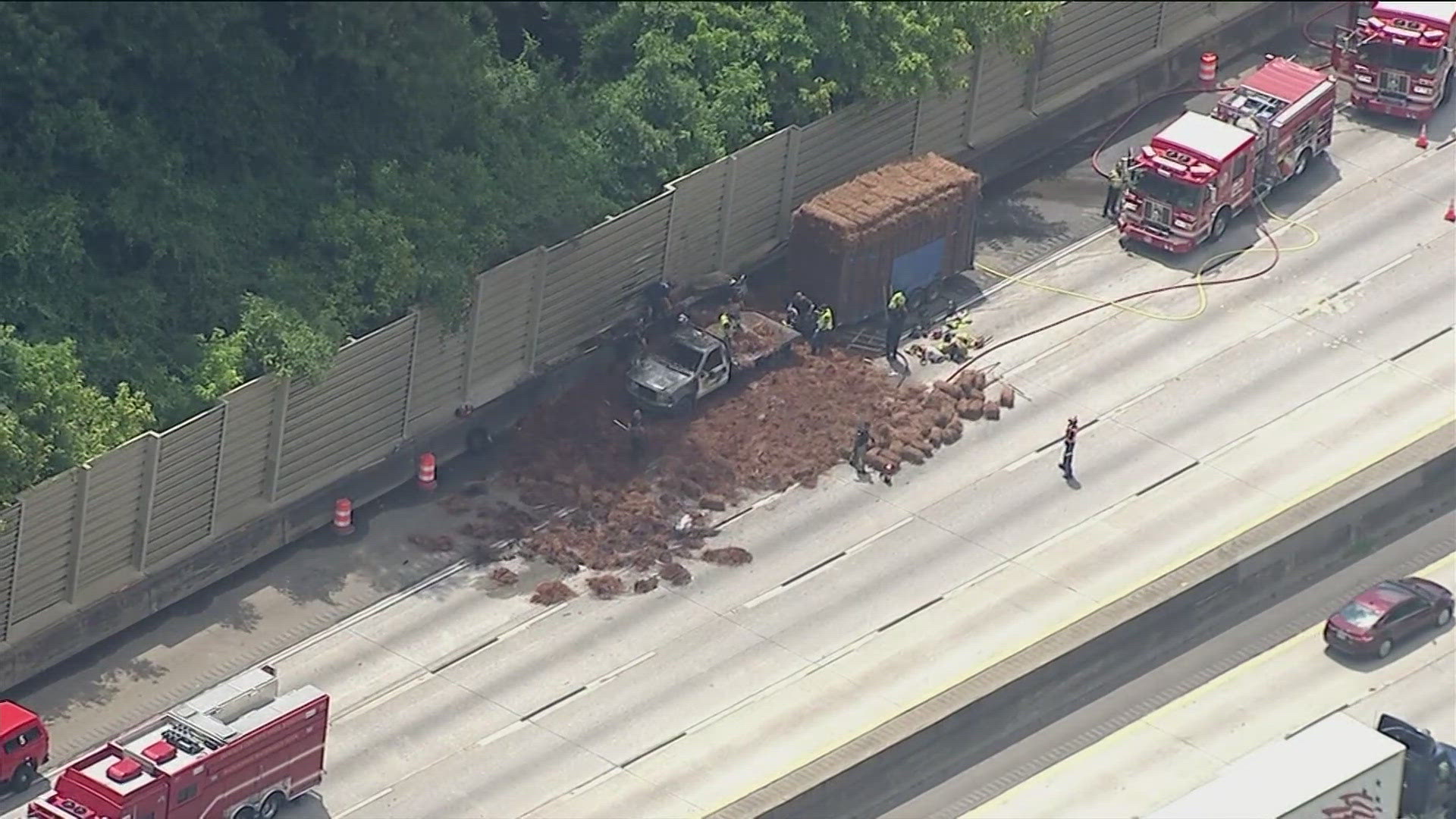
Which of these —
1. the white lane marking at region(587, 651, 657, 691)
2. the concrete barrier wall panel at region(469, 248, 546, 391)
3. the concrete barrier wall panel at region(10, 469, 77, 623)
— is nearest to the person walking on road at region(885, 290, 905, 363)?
the concrete barrier wall panel at region(469, 248, 546, 391)

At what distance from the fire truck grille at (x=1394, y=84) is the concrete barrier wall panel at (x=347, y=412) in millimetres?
28660

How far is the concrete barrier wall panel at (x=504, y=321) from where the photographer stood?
263 feet

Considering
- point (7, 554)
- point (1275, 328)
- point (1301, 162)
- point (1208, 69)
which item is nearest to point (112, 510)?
point (7, 554)

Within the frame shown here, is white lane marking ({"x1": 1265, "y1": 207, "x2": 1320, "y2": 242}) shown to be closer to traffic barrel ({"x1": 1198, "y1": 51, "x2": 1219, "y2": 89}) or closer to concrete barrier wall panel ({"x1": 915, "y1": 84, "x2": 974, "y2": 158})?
traffic barrel ({"x1": 1198, "y1": 51, "x2": 1219, "y2": 89})

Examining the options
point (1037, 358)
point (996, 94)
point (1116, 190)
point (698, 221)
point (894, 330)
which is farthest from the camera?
point (996, 94)

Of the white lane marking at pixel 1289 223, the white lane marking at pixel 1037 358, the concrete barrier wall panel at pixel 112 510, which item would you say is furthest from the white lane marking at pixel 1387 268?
the concrete barrier wall panel at pixel 112 510

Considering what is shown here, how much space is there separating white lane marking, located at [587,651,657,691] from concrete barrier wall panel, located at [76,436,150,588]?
980cm

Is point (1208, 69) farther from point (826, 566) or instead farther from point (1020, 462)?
point (826, 566)

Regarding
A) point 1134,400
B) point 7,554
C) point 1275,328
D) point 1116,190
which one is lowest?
point 1134,400

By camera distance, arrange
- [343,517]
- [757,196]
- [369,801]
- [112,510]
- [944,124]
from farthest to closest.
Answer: [944,124], [757,196], [343,517], [112,510], [369,801]

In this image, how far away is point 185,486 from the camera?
74.9 meters

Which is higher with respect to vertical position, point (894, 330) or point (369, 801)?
point (894, 330)

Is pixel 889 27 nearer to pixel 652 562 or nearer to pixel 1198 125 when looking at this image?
pixel 1198 125

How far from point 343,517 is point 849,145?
17.2 m
